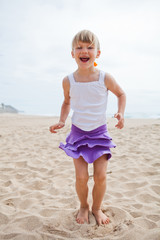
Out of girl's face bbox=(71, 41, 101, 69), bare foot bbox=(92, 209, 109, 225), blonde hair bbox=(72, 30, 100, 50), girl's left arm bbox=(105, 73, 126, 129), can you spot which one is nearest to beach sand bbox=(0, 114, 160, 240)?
bare foot bbox=(92, 209, 109, 225)

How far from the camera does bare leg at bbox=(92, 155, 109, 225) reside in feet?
6.98

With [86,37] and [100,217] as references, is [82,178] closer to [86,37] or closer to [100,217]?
[100,217]

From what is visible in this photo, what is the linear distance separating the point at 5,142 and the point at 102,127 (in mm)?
4755

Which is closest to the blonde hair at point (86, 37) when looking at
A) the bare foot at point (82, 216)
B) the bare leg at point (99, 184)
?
the bare leg at point (99, 184)

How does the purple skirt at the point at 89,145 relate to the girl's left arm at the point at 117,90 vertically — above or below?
below

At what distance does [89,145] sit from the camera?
2123mm

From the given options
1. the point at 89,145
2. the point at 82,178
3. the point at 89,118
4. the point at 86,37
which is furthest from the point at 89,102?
the point at 82,178

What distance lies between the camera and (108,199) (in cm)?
274

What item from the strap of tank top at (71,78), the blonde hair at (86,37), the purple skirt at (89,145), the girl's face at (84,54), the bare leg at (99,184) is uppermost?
the blonde hair at (86,37)

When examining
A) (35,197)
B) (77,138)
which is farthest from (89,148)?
(35,197)

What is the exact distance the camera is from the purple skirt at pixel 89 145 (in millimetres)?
2127

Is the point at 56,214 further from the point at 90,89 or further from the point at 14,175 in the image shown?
the point at 14,175

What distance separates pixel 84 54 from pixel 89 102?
0.45 metres

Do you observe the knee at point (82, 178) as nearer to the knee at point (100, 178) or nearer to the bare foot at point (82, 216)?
the knee at point (100, 178)
